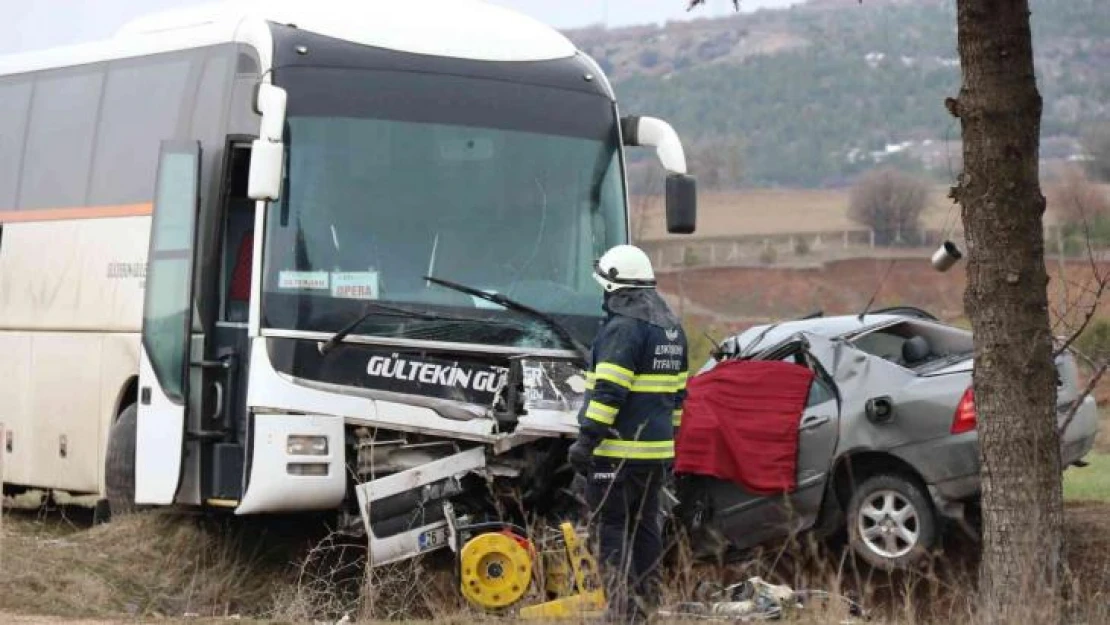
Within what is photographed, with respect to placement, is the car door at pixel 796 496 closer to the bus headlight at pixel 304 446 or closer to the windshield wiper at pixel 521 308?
the windshield wiper at pixel 521 308

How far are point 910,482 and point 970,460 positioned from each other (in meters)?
0.46

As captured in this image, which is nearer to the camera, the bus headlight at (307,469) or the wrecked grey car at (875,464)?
the bus headlight at (307,469)

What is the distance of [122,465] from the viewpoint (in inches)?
517

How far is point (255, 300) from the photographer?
11.5m

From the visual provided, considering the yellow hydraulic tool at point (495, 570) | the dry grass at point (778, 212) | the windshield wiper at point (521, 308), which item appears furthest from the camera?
the dry grass at point (778, 212)

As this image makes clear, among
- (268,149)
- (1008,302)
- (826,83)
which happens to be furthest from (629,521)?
(826,83)

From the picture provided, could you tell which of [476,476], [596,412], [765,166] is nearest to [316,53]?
[476,476]

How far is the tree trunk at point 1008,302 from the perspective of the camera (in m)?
8.57

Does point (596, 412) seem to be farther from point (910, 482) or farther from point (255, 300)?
point (910, 482)

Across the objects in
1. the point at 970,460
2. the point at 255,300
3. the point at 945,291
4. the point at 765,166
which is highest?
the point at 765,166

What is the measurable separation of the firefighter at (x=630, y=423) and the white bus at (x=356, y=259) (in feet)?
5.03

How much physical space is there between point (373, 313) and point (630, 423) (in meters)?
2.47

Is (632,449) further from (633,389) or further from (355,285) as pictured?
(355,285)

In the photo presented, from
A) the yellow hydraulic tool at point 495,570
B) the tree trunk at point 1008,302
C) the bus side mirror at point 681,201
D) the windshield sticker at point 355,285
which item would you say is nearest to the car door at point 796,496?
the bus side mirror at point 681,201
